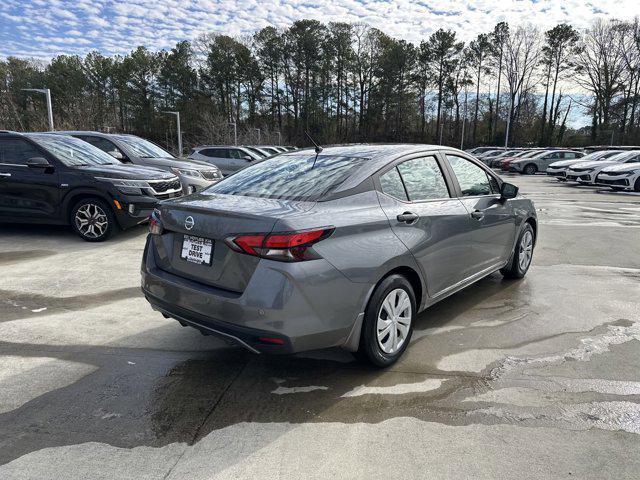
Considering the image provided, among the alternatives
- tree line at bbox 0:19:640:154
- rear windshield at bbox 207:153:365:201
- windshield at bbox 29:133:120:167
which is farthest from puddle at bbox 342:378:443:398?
tree line at bbox 0:19:640:154

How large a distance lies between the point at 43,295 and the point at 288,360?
306 cm

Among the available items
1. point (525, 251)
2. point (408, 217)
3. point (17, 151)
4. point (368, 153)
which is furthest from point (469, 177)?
point (17, 151)

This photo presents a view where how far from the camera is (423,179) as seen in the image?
12.7 feet

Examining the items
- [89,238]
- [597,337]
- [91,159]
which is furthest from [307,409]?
[91,159]

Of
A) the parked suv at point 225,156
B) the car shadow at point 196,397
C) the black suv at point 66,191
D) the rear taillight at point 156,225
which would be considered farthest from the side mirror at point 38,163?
the parked suv at point 225,156

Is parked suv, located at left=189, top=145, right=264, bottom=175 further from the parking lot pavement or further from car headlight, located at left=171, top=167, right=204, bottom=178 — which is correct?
the parking lot pavement

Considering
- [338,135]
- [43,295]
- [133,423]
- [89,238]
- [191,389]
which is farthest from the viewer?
[338,135]

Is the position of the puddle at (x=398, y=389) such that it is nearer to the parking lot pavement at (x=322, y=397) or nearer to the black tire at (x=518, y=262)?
the parking lot pavement at (x=322, y=397)

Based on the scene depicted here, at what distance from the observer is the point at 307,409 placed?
9.48 ft

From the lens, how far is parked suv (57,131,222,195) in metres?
10.3

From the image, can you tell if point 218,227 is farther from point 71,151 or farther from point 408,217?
point 71,151

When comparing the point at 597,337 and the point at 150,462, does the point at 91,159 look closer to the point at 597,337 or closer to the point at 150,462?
the point at 150,462

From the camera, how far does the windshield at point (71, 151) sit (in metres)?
7.65

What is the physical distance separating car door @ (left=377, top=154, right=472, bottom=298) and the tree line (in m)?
48.7
